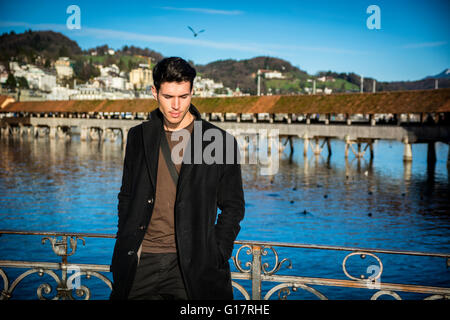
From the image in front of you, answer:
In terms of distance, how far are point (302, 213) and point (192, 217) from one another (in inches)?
758

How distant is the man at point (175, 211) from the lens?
9.89 ft

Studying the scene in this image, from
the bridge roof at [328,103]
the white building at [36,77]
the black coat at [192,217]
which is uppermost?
the white building at [36,77]

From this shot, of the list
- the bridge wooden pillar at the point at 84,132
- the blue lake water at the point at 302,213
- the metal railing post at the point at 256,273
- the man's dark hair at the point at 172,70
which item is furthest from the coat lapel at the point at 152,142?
the bridge wooden pillar at the point at 84,132

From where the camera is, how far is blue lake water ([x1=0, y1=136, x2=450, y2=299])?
1420 centimetres

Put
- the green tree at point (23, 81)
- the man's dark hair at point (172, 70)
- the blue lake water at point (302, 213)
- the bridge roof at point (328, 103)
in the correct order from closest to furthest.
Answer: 1. the man's dark hair at point (172, 70)
2. the blue lake water at point (302, 213)
3. the bridge roof at point (328, 103)
4. the green tree at point (23, 81)

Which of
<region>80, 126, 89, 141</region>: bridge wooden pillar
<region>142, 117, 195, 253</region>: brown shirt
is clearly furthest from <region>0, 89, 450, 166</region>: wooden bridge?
<region>142, 117, 195, 253</region>: brown shirt

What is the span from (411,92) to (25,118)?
190 ft

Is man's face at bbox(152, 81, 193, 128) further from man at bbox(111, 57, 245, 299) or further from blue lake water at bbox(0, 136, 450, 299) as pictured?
blue lake water at bbox(0, 136, 450, 299)

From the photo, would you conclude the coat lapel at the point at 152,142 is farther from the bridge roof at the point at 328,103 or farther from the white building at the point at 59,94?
the white building at the point at 59,94

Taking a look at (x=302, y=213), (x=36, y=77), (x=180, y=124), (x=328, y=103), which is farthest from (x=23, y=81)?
(x=180, y=124)

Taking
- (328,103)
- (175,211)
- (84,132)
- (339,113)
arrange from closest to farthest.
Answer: (175,211)
(339,113)
(328,103)
(84,132)

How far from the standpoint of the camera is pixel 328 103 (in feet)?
148

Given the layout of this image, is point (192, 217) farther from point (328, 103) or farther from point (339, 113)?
point (328, 103)
